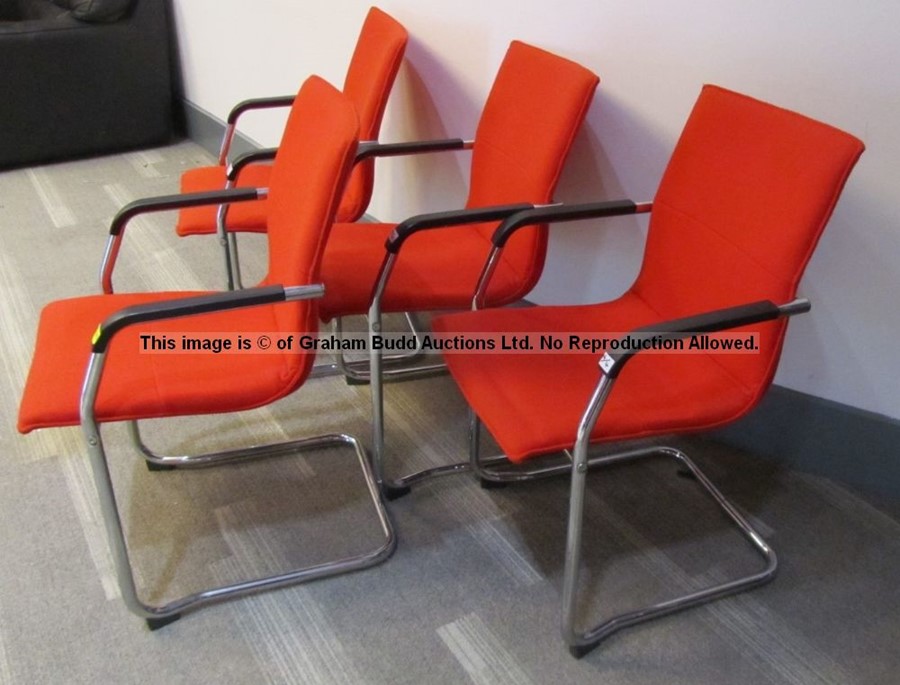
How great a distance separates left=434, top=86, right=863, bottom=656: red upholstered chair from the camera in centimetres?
125

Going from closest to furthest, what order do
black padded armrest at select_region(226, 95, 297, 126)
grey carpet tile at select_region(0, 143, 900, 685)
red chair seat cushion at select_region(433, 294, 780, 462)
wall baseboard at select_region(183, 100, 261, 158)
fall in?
red chair seat cushion at select_region(433, 294, 780, 462)
grey carpet tile at select_region(0, 143, 900, 685)
black padded armrest at select_region(226, 95, 297, 126)
wall baseboard at select_region(183, 100, 261, 158)

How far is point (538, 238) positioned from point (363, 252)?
430 mm

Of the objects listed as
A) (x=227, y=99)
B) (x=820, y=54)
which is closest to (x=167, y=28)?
(x=227, y=99)

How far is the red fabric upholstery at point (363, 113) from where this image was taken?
A: 201 cm

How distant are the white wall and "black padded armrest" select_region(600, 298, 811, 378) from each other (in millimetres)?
453

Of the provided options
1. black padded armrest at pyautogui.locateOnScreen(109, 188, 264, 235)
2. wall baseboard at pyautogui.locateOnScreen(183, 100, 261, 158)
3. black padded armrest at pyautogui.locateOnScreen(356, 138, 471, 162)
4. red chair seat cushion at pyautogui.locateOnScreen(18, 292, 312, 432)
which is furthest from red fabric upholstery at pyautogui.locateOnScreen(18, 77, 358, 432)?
wall baseboard at pyautogui.locateOnScreen(183, 100, 261, 158)

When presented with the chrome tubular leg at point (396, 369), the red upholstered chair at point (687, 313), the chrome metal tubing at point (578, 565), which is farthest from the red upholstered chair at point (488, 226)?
the chrome metal tubing at point (578, 565)

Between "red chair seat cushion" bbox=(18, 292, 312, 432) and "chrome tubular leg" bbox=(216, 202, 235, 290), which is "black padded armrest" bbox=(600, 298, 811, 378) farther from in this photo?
"chrome tubular leg" bbox=(216, 202, 235, 290)

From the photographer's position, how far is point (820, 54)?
1.49m

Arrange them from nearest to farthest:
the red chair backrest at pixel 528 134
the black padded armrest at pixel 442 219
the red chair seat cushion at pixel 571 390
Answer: the red chair seat cushion at pixel 571 390 < the black padded armrest at pixel 442 219 < the red chair backrest at pixel 528 134

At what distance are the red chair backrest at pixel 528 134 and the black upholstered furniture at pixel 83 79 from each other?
2475 mm

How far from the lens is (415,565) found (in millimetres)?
1602

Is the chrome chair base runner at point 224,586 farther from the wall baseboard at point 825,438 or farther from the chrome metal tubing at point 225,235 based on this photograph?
the wall baseboard at point 825,438

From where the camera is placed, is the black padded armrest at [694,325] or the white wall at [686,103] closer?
the black padded armrest at [694,325]
